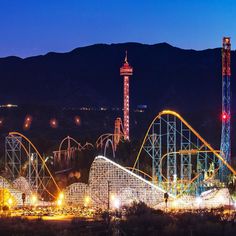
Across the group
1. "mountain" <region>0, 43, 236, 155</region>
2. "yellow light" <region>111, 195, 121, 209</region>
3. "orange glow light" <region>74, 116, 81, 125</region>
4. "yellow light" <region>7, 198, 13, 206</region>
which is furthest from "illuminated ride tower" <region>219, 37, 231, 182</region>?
"mountain" <region>0, 43, 236, 155</region>

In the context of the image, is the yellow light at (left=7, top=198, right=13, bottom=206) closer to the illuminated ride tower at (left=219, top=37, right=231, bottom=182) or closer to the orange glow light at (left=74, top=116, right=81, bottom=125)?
the illuminated ride tower at (left=219, top=37, right=231, bottom=182)

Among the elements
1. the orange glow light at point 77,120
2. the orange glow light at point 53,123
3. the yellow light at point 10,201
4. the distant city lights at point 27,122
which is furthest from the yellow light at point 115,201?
the orange glow light at point 77,120

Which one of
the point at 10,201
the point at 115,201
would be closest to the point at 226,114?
the point at 115,201

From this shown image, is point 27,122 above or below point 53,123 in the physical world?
above

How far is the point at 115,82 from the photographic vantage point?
178500mm

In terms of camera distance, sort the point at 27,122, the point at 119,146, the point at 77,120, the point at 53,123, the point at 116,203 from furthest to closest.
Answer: the point at 77,120 < the point at 53,123 < the point at 27,122 < the point at 119,146 < the point at 116,203

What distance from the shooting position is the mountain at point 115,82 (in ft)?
506

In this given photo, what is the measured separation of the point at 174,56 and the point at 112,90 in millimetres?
33138

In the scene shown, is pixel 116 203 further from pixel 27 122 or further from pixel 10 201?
pixel 27 122

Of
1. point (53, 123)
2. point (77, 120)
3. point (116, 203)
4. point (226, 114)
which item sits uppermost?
point (77, 120)

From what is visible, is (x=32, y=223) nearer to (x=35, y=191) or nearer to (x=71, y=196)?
(x=71, y=196)

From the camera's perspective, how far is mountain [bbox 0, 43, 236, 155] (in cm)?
15438

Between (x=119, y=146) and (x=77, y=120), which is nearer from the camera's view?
(x=119, y=146)

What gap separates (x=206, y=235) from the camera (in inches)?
1025
